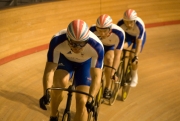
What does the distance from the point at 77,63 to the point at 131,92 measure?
2.36 metres

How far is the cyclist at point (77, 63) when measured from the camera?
10.7 feet

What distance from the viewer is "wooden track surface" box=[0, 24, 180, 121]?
16.5 feet

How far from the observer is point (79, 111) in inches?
133

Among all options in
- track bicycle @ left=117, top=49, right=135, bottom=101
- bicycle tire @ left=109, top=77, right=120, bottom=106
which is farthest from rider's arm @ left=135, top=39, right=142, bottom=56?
bicycle tire @ left=109, top=77, right=120, bottom=106

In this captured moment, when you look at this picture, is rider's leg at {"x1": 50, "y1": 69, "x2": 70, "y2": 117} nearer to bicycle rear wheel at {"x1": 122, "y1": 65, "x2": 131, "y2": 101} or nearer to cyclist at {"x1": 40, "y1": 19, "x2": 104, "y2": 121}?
cyclist at {"x1": 40, "y1": 19, "x2": 104, "y2": 121}

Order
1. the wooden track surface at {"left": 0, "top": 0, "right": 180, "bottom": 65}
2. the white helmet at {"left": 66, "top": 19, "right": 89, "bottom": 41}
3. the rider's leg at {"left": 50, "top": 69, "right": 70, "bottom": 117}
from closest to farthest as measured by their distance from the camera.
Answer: the white helmet at {"left": 66, "top": 19, "right": 89, "bottom": 41} → the rider's leg at {"left": 50, "top": 69, "right": 70, "bottom": 117} → the wooden track surface at {"left": 0, "top": 0, "right": 180, "bottom": 65}

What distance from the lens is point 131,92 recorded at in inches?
234

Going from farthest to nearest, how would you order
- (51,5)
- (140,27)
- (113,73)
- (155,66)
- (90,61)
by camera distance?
1. (51,5)
2. (155,66)
3. (140,27)
4. (113,73)
5. (90,61)

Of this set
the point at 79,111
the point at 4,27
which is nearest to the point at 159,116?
the point at 79,111

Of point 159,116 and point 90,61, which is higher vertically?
point 90,61

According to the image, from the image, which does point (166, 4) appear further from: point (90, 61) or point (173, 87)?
point (90, 61)

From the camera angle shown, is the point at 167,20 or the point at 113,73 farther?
the point at 167,20

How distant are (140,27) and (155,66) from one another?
1770 mm

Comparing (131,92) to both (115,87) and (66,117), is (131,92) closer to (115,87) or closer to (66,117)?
(115,87)
